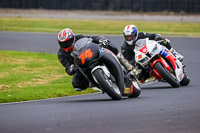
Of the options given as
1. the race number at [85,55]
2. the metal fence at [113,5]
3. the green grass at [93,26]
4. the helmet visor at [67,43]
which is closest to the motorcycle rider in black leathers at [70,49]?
the helmet visor at [67,43]

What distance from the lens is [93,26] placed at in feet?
95.2

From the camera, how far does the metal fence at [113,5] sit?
106 ft

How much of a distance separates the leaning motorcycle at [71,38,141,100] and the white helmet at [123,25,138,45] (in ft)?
8.17

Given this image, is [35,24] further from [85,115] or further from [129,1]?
[85,115]

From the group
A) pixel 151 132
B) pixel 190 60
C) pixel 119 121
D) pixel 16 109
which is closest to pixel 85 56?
pixel 16 109

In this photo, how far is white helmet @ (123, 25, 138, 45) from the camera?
11227 millimetres

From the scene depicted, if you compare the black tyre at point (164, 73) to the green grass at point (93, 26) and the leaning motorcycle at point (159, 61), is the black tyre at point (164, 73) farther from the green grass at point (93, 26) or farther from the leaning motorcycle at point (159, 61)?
the green grass at point (93, 26)

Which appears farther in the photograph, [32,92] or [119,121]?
[32,92]

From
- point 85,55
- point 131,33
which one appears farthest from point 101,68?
point 131,33

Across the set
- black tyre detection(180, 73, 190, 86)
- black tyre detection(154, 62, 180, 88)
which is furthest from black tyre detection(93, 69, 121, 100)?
black tyre detection(180, 73, 190, 86)

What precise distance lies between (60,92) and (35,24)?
1945 centimetres

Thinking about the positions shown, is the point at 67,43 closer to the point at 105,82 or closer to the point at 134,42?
the point at 105,82

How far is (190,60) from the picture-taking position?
642 inches

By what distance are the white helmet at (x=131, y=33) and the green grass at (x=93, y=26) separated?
45.1 ft
